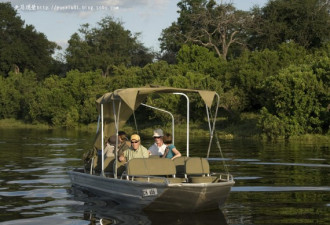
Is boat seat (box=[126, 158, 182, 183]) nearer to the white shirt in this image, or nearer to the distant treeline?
the white shirt

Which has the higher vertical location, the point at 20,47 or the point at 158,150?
the point at 20,47

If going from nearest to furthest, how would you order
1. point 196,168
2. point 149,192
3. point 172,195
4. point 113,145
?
point 172,195, point 149,192, point 196,168, point 113,145

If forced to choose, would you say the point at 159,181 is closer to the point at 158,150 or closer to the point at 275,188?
the point at 158,150

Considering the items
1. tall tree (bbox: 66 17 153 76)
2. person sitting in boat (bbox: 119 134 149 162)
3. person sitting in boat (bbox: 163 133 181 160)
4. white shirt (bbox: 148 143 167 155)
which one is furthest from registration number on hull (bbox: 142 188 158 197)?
tall tree (bbox: 66 17 153 76)

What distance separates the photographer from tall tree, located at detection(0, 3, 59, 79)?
110m

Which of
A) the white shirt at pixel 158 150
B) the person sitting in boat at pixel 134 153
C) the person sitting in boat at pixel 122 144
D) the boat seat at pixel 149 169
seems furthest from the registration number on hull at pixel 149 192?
the white shirt at pixel 158 150

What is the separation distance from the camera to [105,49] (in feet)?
358

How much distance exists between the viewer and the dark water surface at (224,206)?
14.6 meters

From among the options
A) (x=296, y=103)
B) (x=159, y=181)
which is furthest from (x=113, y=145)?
(x=296, y=103)

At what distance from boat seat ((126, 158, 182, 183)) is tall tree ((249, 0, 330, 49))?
64.0 m

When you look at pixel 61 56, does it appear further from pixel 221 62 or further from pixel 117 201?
pixel 117 201

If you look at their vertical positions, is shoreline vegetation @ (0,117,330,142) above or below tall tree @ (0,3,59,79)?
below

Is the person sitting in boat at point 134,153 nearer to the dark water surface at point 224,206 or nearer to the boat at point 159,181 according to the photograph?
the boat at point 159,181

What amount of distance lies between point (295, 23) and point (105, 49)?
131 feet
